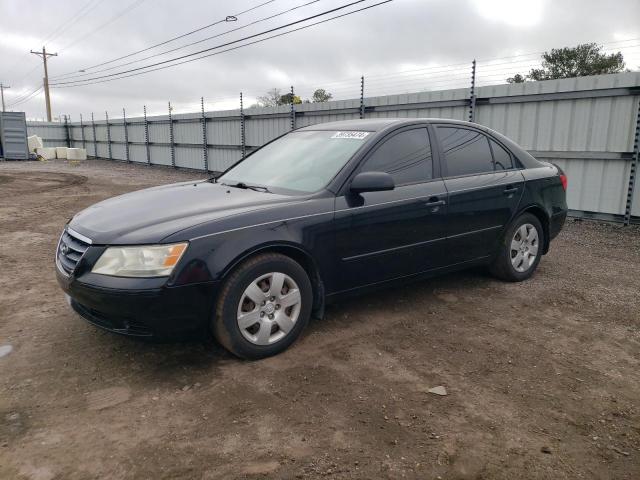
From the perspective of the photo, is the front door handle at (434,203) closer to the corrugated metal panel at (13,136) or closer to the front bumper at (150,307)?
the front bumper at (150,307)

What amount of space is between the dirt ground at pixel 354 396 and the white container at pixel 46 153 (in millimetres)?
31406

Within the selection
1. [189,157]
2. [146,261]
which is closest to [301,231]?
[146,261]

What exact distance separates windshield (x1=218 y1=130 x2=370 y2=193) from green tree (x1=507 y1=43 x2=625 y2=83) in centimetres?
2841

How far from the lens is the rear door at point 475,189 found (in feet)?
14.6

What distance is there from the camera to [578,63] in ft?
102

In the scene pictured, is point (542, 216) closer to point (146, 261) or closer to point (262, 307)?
point (262, 307)

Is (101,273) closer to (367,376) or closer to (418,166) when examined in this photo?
(367,376)

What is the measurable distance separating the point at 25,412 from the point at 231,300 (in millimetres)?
1271

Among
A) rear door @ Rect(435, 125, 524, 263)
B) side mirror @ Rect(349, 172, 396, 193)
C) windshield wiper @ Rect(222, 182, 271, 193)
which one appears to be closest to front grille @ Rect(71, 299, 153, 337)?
windshield wiper @ Rect(222, 182, 271, 193)

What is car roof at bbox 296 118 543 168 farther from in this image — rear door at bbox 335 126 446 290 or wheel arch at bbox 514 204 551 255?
wheel arch at bbox 514 204 551 255

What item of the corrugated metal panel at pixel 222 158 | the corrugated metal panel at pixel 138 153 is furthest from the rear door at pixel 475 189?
the corrugated metal panel at pixel 138 153

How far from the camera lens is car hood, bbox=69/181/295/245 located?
3123mm

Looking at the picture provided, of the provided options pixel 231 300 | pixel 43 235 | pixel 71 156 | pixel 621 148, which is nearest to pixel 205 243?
pixel 231 300

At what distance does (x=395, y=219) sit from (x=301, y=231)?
88 centimetres
